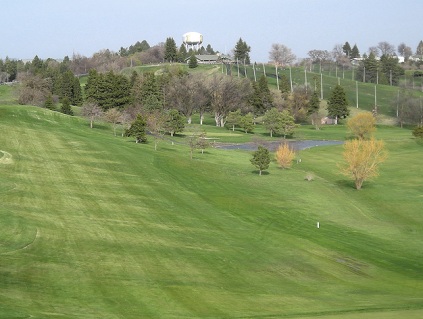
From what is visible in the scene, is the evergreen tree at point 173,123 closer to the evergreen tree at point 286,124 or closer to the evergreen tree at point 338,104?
the evergreen tree at point 286,124

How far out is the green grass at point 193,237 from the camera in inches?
1059

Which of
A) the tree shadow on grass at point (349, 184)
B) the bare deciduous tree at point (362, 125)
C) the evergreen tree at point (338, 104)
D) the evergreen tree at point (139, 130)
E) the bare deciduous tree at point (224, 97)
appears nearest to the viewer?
the tree shadow on grass at point (349, 184)

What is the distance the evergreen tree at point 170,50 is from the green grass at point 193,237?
110 m

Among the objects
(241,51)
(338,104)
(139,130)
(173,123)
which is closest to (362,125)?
(338,104)

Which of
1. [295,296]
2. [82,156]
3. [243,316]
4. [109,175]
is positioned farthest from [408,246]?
[82,156]

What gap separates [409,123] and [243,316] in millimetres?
108415

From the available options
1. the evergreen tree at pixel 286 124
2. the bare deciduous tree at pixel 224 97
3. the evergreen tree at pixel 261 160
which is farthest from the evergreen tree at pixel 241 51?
the evergreen tree at pixel 261 160

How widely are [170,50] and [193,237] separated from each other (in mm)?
147324

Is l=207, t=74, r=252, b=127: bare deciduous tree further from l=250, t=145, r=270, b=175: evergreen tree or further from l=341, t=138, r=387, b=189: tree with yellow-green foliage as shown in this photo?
l=341, t=138, r=387, b=189: tree with yellow-green foliage

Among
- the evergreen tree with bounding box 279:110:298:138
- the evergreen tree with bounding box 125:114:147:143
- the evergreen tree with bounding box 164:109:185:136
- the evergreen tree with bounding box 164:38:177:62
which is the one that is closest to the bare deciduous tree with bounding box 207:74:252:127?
the evergreen tree with bounding box 279:110:298:138

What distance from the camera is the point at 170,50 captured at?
183 metres

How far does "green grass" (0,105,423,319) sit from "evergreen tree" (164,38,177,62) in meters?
110

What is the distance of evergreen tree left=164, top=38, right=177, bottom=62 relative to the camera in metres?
181

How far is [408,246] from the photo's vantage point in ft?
142
